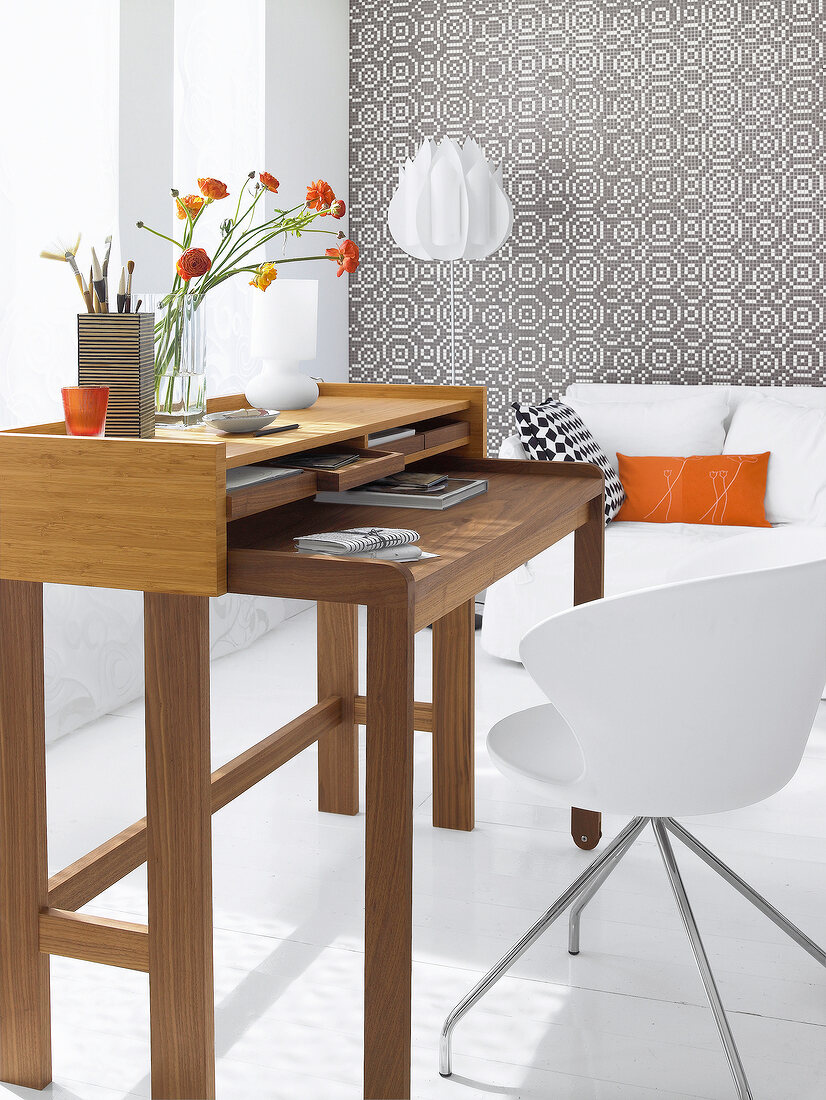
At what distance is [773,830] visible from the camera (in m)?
2.48

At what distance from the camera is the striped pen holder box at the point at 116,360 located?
1.54 meters

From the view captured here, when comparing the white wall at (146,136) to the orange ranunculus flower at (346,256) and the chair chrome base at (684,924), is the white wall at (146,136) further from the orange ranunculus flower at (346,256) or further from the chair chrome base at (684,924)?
the chair chrome base at (684,924)

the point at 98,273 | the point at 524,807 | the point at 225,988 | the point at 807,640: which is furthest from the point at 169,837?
the point at 524,807

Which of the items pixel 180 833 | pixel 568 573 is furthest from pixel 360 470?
pixel 568 573

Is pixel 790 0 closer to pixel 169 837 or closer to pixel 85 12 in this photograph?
pixel 85 12

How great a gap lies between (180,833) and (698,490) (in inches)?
107

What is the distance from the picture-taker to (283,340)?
208 centimetres

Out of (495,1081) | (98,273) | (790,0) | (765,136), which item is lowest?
(495,1081)

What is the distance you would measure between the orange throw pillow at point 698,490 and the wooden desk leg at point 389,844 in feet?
8.58

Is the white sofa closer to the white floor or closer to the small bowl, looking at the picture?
the white floor

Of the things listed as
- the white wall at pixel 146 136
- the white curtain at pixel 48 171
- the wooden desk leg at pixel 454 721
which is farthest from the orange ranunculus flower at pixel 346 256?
the white wall at pixel 146 136

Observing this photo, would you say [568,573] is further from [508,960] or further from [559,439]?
[508,960]

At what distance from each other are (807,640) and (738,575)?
169mm

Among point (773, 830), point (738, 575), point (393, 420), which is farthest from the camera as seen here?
point (773, 830)
